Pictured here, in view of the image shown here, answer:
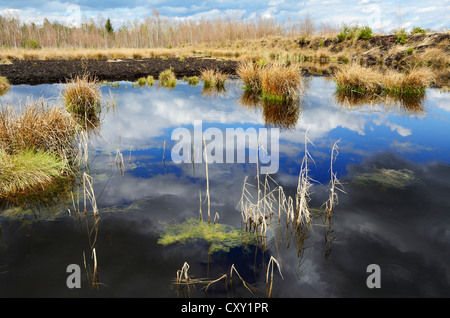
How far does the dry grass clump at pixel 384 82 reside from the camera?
13.8 meters

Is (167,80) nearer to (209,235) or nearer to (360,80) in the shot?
(360,80)

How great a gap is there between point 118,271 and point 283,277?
5.87ft

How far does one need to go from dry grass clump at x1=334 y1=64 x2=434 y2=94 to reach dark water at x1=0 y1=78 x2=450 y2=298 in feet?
22.3

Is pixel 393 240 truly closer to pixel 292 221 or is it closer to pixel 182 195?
pixel 292 221

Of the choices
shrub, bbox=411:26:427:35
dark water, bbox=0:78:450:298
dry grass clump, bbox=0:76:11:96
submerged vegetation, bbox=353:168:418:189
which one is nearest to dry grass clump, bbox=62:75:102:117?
dark water, bbox=0:78:450:298

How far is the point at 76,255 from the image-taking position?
357 centimetres

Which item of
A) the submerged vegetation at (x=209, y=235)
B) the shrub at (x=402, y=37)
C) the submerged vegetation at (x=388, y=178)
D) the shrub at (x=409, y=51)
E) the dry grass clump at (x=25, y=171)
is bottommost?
the submerged vegetation at (x=209, y=235)

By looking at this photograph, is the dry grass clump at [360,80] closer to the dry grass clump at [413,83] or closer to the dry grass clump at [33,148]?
the dry grass clump at [413,83]

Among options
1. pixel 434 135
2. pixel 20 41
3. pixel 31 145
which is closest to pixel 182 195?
pixel 31 145

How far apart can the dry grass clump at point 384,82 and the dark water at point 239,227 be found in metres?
6.80

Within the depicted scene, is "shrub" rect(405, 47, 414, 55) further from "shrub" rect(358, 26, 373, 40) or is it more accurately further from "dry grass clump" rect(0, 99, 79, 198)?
"dry grass clump" rect(0, 99, 79, 198)

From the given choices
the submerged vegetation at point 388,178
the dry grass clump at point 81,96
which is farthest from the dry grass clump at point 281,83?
the submerged vegetation at point 388,178

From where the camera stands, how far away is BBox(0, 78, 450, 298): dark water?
3.22m

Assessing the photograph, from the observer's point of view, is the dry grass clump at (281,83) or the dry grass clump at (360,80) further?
the dry grass clump at (360,80)
